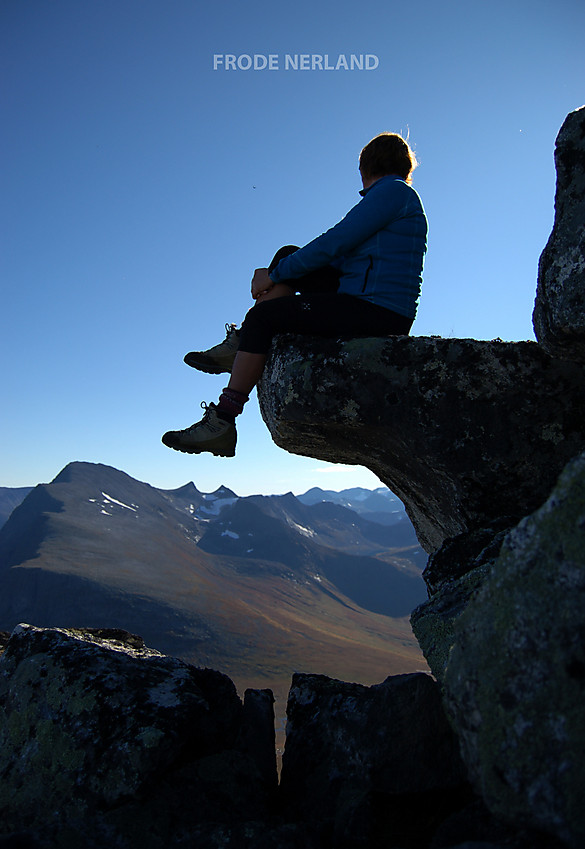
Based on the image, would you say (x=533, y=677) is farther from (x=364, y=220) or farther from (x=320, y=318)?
(x=364, y=220)

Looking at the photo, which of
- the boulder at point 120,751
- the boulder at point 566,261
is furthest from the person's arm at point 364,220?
the boulder at point 120,751

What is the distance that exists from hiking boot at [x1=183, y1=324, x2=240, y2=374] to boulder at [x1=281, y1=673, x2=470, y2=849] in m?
4.72

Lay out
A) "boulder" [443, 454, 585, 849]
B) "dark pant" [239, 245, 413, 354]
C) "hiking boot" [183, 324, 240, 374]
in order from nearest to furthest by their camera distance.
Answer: "boulder" [443, 454, 585, 849] < "dark pant" [239, 245, 413, 354] < "hiking boot" [183, 324, 240, 374]

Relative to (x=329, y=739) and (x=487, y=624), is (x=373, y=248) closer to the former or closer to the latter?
(x=487, y=624)

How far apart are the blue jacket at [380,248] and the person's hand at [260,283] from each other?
0.50m

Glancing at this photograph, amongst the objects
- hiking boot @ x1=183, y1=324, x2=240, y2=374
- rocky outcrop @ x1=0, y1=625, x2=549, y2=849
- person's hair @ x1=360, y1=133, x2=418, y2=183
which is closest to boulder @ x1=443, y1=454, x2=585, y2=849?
rocky outcrop @ x1=0, y1=625, x2=549, y2=849

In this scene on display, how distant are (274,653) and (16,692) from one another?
172139mm

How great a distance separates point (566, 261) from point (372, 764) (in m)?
4.70

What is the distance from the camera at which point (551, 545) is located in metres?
2.74

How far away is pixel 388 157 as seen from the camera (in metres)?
6.61

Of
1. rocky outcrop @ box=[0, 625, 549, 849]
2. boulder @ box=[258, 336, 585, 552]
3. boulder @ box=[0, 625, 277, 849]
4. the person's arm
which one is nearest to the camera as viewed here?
rocky outcrop @ box=[0, 625, 549, 849]

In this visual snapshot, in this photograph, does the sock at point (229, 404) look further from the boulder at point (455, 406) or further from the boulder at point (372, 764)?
the boulder at point (372, 764)

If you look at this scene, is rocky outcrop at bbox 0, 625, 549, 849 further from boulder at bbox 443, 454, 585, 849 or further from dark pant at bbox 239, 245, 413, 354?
dark pant at bbox 239, 245, 413, 354

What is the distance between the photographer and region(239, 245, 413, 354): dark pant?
6723mm
